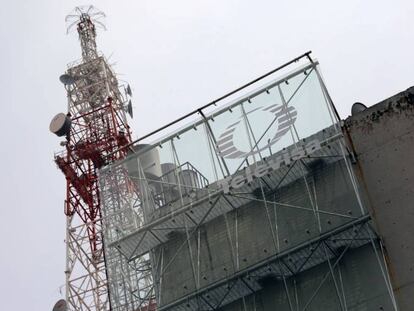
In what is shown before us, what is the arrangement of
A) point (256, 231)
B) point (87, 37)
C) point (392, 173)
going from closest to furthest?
point (392, 173) → point (256, 231) → point (87, 37)

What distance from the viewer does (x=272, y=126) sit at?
2536cm

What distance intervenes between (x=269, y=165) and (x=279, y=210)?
132 centimetres

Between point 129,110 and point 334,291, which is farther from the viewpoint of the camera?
point 129,110

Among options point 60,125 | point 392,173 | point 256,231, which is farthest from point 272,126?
point 60,125

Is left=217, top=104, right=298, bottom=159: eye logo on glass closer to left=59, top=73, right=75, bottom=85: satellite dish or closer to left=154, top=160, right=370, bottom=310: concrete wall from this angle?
left=154, top=160, right=370, bottom=310: concrete wall

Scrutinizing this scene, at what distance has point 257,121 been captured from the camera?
25.8m

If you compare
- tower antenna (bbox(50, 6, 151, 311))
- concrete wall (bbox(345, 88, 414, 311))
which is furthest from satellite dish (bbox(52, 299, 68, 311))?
concrete wall (bbox(345, 88, 414, 311))

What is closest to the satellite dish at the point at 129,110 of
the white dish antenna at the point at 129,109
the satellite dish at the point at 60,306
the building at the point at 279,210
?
the white dish antenna at the point at 129,109

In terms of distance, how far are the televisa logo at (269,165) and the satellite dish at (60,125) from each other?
22373 mm

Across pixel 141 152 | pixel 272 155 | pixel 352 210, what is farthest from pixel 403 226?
pixel 141 152

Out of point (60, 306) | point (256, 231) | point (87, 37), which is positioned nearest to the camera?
point (256, 231)

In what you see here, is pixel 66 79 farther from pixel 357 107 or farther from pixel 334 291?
pixel 334 291

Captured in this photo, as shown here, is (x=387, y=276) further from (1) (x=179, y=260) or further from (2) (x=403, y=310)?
(1) (x=179, y=260)

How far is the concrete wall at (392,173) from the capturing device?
21062mm
